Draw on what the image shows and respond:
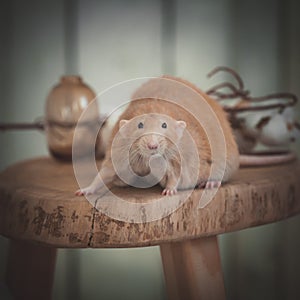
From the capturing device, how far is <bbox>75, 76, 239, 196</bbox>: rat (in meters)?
0.50

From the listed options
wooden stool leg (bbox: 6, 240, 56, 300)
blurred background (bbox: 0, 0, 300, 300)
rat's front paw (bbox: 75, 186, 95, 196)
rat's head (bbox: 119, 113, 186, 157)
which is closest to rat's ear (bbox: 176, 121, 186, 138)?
rat's head (bbox: 119, 113, 186, 157)

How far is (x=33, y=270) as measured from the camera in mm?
729

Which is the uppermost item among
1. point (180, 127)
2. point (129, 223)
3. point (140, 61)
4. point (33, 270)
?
point (140, 61)

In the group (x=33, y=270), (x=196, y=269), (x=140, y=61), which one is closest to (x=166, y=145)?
(x=196, y=269)

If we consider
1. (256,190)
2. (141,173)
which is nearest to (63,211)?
(141,173)

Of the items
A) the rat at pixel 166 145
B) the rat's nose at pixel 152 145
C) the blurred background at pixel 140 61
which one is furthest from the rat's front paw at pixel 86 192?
the blurred background at pixel 140 61

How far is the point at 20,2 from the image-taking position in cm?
112

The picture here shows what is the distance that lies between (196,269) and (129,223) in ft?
0.40

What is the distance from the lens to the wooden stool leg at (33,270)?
726 mm

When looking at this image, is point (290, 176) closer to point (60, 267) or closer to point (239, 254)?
point (239, 254)

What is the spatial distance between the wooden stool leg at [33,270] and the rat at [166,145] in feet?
0.75

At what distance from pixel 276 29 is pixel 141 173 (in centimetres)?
68

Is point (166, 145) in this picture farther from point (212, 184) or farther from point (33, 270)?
point (33, 270)

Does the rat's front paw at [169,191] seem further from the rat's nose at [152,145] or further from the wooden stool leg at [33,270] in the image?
the wooden stool leg at [33,270]
